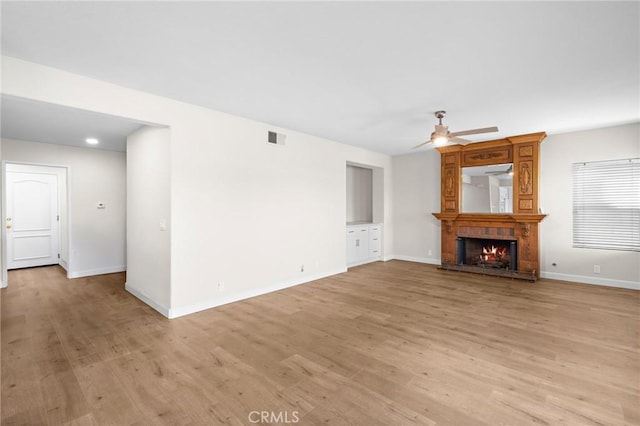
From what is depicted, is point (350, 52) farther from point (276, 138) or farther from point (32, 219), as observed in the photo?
point (32, 219)

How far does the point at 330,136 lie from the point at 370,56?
2951 millimetres

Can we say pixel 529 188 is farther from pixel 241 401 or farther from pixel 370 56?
pixel 241 401

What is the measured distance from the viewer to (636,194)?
4.84m

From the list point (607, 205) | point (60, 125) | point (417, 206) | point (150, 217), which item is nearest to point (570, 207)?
point (607, 205)

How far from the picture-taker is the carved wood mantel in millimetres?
5488

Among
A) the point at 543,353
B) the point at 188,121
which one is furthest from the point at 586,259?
the point at 188,121

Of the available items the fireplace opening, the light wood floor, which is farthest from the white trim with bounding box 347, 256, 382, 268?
the light wood floor

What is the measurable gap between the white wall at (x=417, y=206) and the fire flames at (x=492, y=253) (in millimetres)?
972

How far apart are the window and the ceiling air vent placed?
531cm

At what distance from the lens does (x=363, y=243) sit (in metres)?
6.96

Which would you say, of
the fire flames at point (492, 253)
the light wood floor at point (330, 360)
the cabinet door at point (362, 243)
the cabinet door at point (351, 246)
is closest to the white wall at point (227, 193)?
the light wood floor at point (330, 360)

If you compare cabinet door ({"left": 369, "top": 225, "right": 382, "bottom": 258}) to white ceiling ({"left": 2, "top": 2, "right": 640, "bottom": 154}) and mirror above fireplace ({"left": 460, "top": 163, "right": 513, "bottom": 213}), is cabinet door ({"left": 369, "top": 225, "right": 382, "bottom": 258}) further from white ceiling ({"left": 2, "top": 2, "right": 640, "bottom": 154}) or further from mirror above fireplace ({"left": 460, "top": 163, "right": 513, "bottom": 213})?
white ceiling ({"left": 2, "top": 2, "right": 640, "bottom": 154})

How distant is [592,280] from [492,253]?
→ 1.58m

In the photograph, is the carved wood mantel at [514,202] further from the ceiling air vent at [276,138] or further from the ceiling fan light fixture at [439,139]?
the ceiling air vent at [276,138]
